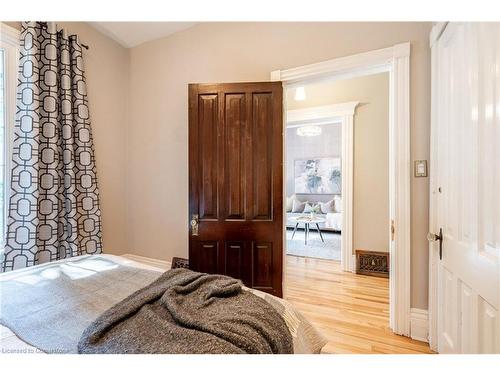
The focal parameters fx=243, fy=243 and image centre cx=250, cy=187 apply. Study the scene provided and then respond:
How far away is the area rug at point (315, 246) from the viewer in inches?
163

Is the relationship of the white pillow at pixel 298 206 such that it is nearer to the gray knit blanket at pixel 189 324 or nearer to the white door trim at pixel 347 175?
the white door trim at pixel 347 175

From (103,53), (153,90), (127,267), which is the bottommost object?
(127,267)

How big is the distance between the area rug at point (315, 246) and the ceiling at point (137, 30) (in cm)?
369

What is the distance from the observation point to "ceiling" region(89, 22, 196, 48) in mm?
2621

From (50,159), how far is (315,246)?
4.18 m

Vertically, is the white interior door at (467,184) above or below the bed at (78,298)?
above

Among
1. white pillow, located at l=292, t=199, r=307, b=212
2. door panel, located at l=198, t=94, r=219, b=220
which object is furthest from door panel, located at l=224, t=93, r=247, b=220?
white pillow, located at l=292, t=199, r=307, b=212

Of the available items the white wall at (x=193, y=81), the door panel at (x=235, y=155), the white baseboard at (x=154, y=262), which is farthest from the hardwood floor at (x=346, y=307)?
the white baseboard at (x=154, y=262)

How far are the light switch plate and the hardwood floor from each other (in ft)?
3.97

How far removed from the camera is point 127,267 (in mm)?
1423

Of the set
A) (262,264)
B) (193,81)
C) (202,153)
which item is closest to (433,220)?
(262,264)
